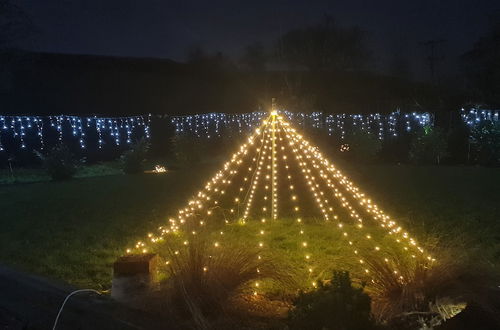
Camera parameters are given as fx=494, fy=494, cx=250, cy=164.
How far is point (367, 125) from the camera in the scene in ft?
64.7

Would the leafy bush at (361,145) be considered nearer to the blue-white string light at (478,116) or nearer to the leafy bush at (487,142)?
the leafy bush at (487,142)

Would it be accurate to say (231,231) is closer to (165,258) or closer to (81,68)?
(165,258)

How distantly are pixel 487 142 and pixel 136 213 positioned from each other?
39.4 feet

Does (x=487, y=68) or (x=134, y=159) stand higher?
(x=487, y=68)

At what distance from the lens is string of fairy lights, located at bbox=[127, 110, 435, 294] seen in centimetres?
658

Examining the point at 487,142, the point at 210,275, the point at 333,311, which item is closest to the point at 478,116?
the point at 487,142

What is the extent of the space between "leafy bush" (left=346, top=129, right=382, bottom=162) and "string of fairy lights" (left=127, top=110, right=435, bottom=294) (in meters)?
6.11

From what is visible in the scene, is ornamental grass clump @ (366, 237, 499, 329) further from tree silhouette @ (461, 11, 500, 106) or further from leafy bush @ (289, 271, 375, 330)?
tree silhouette @ (461, 11, 500, 106)

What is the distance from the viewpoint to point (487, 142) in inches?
623

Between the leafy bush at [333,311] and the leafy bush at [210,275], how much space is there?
2.59 feet

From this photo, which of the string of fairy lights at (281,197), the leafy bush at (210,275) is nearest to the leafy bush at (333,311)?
the leafy bush at (210,275)

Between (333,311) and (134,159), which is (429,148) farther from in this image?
(333,311)

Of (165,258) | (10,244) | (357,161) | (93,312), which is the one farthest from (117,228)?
(357,161)

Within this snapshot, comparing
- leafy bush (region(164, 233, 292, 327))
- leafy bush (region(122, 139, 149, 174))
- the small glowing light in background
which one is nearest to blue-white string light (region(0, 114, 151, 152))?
leafy bush (region(122, 139, 149, 174))
